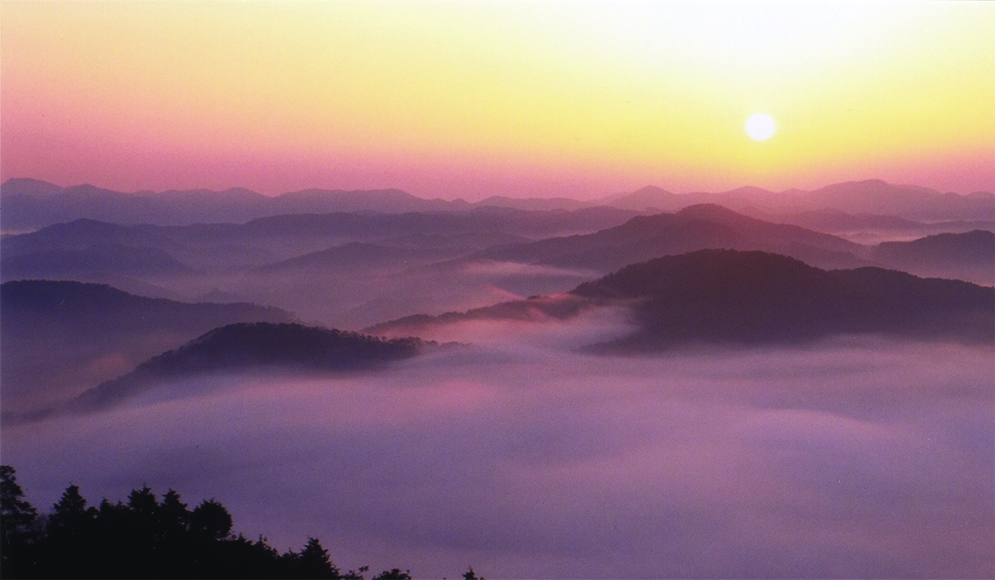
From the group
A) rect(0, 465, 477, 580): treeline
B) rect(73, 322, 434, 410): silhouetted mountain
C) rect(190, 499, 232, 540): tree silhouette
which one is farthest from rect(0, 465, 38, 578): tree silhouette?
rect(73, 322, 434, 410): silhouetted mountain

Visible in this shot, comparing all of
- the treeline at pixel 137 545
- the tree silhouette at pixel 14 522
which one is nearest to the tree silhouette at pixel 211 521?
the treeline at pixel 137 545

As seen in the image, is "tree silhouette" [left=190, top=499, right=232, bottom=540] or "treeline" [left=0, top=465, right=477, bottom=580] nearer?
"treeline" [left=0, top=465, right=477, bottom=580]

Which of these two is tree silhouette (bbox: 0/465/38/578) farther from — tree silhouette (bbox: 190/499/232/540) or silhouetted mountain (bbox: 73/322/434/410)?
silhouetted mountain (bbox: 73/322/434/410)

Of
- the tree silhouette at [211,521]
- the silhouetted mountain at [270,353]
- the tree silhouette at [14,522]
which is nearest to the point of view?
the tree silhouette at [14,522]

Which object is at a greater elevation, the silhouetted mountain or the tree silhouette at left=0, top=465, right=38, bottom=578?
the silhouetted mountain

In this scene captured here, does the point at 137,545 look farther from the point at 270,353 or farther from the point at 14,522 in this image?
the point at 270,353

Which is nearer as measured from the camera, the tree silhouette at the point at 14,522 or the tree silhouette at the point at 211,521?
the tree silhouette at the point at 14,522

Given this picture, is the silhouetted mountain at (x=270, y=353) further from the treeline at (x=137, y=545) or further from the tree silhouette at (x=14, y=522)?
the treeline at (x=137, y=545)
